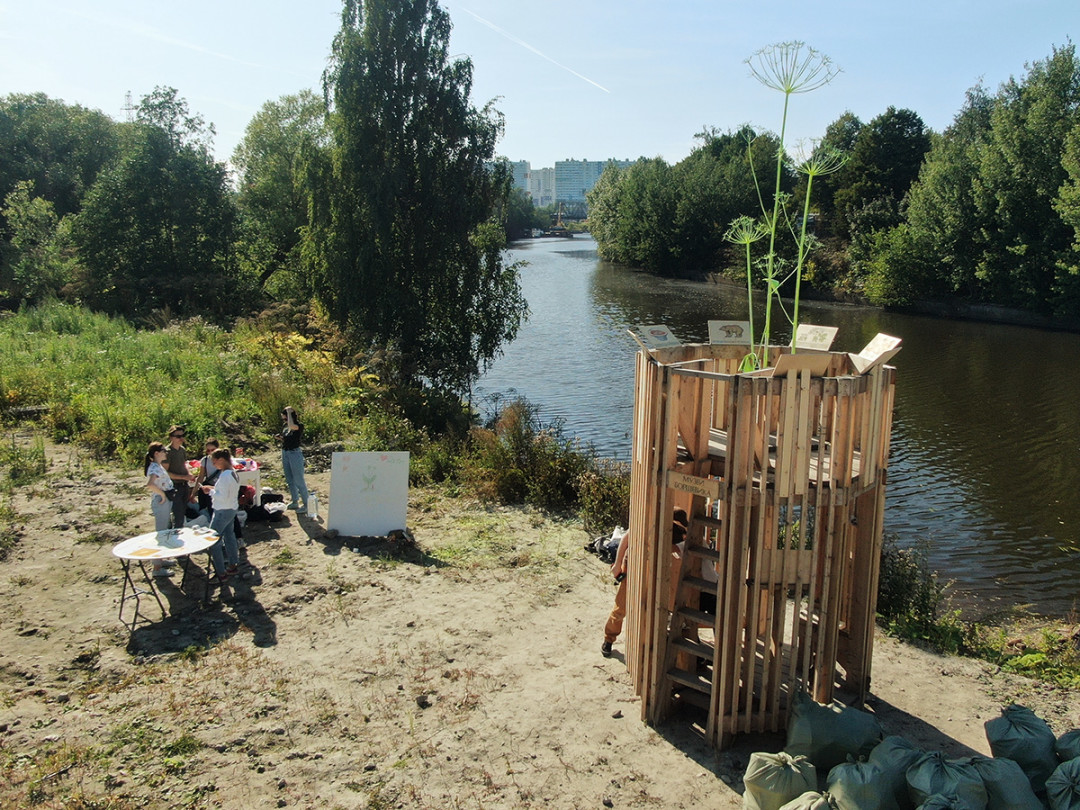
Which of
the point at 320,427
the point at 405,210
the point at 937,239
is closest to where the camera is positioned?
the point at 320,427

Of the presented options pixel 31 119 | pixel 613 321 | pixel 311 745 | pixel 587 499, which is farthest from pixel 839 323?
pixel 31 119

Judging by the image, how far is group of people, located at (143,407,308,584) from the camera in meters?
8.69

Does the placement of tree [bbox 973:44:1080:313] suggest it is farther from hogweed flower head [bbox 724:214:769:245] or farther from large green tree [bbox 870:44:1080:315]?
hogweed flower head [bbox 724:214:769:245]

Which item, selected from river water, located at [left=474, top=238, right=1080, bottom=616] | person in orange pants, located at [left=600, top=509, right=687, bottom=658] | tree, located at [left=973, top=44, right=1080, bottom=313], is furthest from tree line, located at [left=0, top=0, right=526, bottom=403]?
tree, located at [left=973, top=44, right=1080, bottom=313]

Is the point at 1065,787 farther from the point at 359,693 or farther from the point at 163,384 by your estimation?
the point at 163,384

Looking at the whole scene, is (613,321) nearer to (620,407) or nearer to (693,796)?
(620,407)

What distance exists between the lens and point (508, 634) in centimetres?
786

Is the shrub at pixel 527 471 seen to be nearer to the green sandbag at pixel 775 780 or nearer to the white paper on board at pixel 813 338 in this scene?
the white paper on board at pixel 813 338

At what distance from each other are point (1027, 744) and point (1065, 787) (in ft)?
1.64

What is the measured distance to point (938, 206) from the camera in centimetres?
4412

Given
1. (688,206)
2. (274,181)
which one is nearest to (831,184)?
(688,206)

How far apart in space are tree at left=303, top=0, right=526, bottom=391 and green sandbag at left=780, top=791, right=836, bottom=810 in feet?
58.5

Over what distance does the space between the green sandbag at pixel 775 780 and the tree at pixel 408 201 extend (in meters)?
17.5

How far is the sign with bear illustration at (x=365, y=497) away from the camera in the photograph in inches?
406
